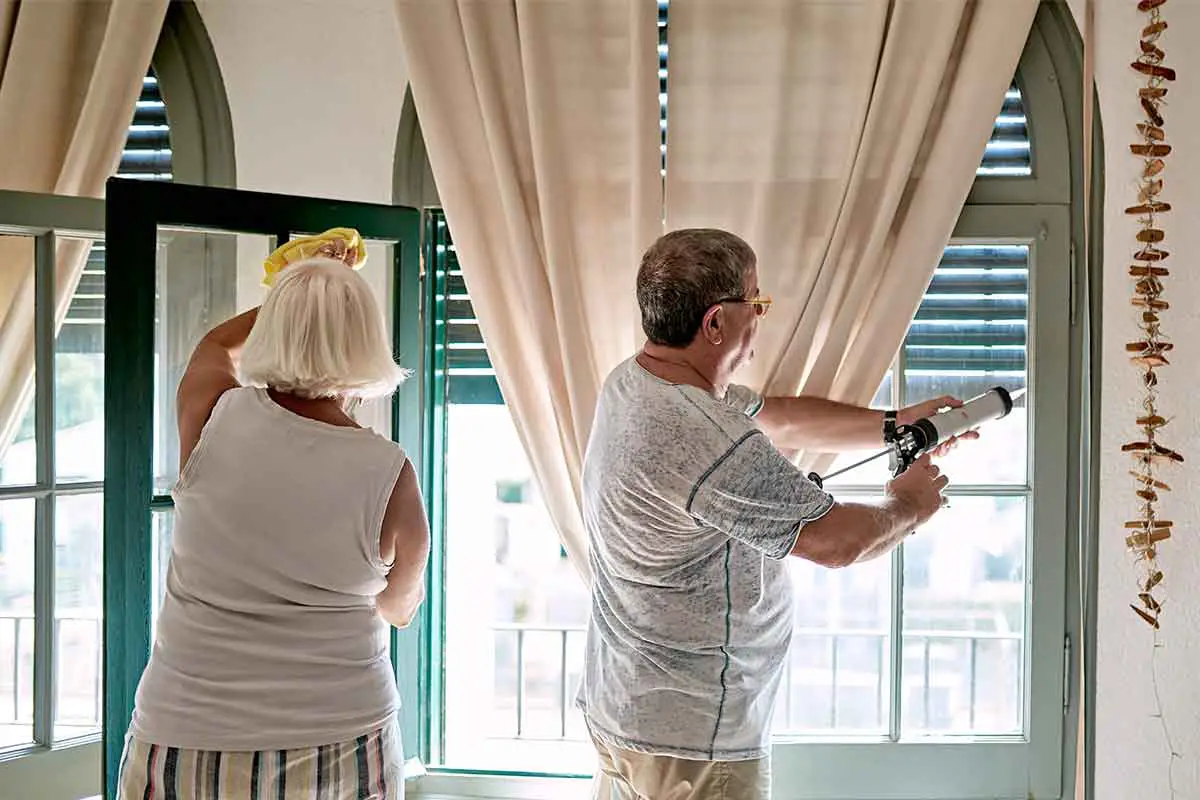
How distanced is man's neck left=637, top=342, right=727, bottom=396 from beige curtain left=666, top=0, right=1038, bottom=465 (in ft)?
1.35

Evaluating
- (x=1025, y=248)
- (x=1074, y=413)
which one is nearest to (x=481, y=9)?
(x=1025, y=248)

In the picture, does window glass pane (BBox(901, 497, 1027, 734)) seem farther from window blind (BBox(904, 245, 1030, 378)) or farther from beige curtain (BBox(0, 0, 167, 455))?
beige curtain (BBox(0, 0, 167, 455))

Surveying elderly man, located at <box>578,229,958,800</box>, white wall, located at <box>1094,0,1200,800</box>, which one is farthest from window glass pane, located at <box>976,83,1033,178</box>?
elderly man, located at <box>578,229,958,800</box>

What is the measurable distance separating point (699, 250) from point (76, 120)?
143 cm

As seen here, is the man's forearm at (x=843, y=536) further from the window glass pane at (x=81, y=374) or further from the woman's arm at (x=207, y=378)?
the window glass pane at (x=81, y=374)

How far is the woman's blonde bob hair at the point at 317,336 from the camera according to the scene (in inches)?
56.6

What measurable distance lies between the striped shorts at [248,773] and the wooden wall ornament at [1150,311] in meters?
1.44

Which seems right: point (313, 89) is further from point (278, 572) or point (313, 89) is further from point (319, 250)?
point (278, 572)

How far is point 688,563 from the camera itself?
60.7 inches

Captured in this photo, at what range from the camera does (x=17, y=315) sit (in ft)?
6.40

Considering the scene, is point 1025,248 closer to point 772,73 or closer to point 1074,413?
point 1074,413

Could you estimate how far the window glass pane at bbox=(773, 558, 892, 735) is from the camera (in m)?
2.15

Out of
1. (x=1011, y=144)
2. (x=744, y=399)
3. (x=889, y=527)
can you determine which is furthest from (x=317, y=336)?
(x=1011, y=144)

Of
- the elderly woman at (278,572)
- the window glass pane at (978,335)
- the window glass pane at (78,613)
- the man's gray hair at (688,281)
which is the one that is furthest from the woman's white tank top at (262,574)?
the window glass pane at (978,335)
